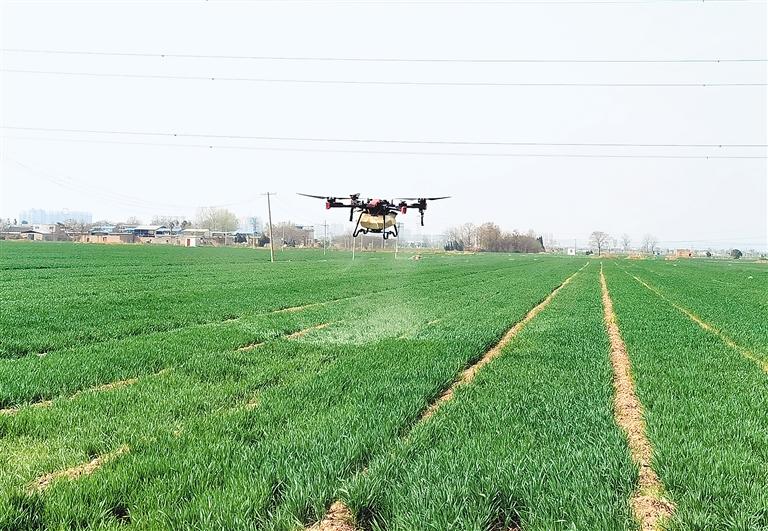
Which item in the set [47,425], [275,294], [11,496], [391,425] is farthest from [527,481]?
[275,294]

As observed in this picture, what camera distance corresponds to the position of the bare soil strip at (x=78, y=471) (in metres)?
4.69

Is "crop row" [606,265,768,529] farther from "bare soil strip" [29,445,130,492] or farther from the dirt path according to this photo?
the dirt path

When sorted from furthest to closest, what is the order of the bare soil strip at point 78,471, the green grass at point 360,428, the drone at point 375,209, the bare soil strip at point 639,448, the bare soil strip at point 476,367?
the drone at point 375,209 < the bare soil strip at point 476,367 < the bare soil strip at point 78,471 < the bare soil strip at point 639,448 < the green grass at point 360,428

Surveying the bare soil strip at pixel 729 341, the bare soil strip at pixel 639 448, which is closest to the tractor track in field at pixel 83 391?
the bare soil strip at pixel 639 448

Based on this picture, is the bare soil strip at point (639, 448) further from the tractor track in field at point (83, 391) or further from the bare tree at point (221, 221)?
the bare tree at point (221, 221)

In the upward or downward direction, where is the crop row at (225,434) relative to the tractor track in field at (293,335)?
upward

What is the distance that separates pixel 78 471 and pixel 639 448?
20.1ft

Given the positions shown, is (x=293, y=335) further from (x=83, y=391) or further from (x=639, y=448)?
(x=639, y=448)

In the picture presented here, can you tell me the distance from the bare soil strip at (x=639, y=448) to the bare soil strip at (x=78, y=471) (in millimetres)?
4999

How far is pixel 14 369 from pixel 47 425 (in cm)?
346

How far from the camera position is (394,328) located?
15.3 meters

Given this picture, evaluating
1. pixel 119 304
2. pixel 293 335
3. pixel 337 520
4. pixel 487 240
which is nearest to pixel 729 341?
pixel 293 335

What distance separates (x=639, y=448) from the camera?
19.7 feet

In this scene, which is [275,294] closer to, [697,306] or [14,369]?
[14,369]
